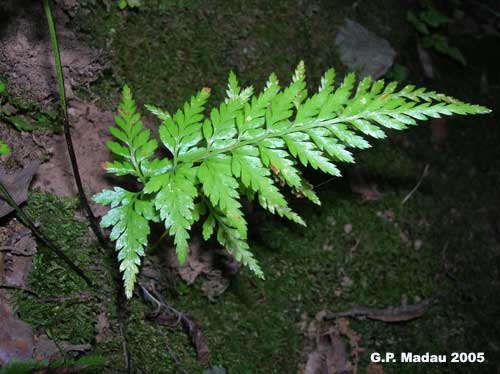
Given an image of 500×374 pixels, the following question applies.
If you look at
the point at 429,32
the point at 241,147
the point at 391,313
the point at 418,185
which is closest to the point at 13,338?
the point at 241,147

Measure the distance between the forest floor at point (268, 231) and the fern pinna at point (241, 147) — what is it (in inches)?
24.1

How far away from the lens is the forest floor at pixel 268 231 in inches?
110

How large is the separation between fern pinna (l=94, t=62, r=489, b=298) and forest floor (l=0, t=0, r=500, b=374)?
2.00ft

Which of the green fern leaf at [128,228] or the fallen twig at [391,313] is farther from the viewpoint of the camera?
the fallen twig at [391,313]

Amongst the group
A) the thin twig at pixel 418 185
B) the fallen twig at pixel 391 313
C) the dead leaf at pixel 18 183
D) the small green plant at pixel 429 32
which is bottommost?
the fallen twig at pixel 391 313

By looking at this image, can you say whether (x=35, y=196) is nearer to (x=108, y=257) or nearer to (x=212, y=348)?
(x=108, y=257)

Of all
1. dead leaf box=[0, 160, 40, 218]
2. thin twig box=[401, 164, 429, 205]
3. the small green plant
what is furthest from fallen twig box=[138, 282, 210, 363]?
the small green plant

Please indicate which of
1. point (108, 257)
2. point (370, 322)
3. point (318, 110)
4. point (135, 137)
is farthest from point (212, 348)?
point (318, 110)

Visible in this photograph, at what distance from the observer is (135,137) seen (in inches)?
100

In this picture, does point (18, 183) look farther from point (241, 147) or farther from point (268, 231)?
point (268, 231)

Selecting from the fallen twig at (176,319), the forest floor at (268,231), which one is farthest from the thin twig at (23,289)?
the fallen twig at (176,319)

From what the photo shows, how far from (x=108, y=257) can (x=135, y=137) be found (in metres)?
0.80

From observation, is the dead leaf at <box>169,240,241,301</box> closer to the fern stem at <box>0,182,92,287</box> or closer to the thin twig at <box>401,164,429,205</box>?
the fern stem at <box>0,182,92,287</box>

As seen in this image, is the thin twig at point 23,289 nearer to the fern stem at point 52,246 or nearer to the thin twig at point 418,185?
the fern stem at point 52,246
